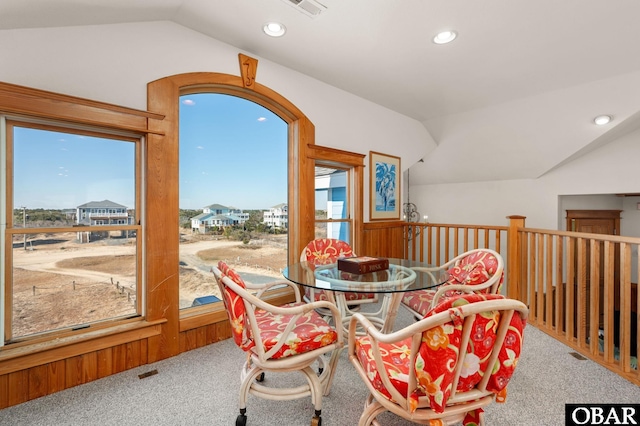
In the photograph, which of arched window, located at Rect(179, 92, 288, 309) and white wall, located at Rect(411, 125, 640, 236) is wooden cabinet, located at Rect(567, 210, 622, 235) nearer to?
white wall, located at Rect(411, 125, 640, 236)

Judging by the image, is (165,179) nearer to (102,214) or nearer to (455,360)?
(102,214)

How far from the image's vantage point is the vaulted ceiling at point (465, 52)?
215cm

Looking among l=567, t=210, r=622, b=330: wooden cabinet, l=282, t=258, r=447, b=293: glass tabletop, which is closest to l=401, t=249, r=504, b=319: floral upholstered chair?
l=282, t=258, r=447, b=293: glass tabletop

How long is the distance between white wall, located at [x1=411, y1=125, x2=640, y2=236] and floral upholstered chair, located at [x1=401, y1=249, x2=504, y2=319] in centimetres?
319

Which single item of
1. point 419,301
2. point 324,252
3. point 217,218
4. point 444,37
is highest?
point 444,37

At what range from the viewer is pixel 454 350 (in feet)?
3.38

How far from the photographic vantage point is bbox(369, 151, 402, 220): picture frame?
13.7 feet

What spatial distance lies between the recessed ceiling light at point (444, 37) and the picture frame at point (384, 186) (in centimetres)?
171

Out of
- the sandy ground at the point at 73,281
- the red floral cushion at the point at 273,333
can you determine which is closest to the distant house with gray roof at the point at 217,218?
the sandy ground at the point at 73,281

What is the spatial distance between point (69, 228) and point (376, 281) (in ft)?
7.14

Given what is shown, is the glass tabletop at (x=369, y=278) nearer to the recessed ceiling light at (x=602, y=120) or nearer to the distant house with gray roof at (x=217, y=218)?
the distant house with gray roof at (x=217, y=218)

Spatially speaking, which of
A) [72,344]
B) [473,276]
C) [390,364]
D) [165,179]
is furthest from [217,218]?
[473,276]

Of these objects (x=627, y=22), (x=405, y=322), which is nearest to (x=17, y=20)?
(x=405, y=322)

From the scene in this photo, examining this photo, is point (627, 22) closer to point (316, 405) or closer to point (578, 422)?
point (578, 422)
